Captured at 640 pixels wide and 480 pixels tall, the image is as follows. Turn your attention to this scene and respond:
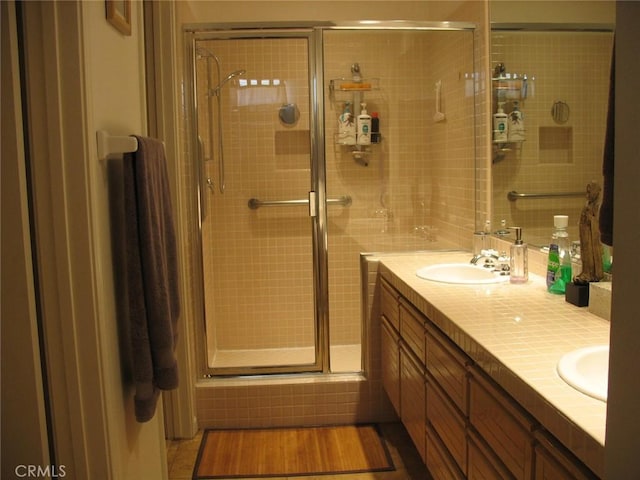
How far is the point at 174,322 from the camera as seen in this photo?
Answer: 156 centimetres

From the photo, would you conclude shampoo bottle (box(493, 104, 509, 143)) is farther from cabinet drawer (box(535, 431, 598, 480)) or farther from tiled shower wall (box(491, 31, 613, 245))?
cabinet drawer (box(535, 431, 598, 480))

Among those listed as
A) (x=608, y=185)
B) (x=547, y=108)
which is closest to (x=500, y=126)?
(x=547, y=108)

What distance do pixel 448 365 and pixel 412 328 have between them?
451 millimetres

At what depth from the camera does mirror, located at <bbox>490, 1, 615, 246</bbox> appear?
6.23 feet

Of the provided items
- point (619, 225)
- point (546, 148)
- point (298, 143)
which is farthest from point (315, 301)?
point (619, 225)

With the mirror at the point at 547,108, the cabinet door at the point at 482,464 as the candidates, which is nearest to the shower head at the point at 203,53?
the mirror at the point at 547,108

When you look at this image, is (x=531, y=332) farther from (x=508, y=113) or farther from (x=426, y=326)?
(x=508, y=113)

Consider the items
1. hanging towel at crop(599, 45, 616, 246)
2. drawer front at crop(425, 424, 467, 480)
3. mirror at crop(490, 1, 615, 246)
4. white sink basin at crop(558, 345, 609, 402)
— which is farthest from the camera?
mirror at crop(490, 1, 615, 246)

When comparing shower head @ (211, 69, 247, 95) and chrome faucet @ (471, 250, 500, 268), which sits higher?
shower head @ (211, 69, 247, 95)

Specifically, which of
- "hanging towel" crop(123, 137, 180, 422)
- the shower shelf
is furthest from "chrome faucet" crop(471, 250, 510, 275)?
"hanging towel" crop(123, 137, 180, 422)

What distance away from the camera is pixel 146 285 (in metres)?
1.36

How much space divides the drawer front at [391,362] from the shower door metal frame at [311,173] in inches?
14.6

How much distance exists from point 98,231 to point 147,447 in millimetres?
701

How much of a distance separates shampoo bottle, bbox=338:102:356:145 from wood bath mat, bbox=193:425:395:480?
1483mm
